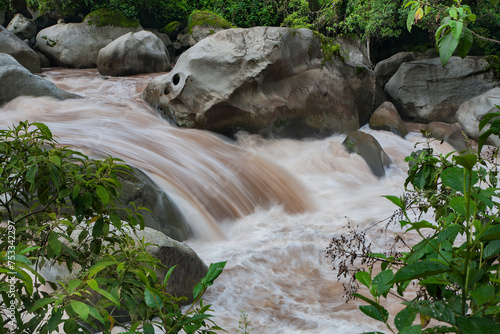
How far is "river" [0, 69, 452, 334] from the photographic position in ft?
12.9

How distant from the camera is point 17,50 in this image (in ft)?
39.7

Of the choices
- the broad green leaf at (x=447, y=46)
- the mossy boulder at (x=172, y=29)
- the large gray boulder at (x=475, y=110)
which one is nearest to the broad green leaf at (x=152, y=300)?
the broad green leaf at (x=447, y=46)

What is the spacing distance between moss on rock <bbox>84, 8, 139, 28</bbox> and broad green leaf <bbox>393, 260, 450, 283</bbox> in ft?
51.9

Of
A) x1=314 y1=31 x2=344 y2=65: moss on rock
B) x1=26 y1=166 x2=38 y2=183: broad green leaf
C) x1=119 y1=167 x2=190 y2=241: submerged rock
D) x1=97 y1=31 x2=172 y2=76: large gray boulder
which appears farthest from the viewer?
x1=97 y1=31 x2=172 y2=76: large gray boulder

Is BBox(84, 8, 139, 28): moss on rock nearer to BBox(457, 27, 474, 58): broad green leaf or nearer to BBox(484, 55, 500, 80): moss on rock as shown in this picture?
BBox(484, 55, 500, 80): moss on rock

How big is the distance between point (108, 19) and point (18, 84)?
815 centimetres

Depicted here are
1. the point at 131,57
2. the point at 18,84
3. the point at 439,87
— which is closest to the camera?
the point at 18,84

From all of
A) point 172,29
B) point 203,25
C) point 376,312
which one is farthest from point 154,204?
point 172,29

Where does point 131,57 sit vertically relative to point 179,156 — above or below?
above

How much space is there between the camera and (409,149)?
32.2 ft

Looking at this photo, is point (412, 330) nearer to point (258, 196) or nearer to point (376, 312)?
point (376, 312)

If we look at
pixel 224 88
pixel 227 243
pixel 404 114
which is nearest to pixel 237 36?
pixel 224 88

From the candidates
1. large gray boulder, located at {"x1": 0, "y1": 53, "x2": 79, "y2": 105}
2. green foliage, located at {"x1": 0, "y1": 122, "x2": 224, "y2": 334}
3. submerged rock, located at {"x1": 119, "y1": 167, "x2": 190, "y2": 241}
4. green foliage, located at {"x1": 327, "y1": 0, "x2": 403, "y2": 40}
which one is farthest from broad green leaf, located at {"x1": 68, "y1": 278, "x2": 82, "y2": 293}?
green foliage, located at {"x1": 327, "y1": 0, "x2": 403, "y2": 40}

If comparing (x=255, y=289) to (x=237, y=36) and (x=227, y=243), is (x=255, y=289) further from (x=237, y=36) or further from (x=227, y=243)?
(x=237, y=36)
